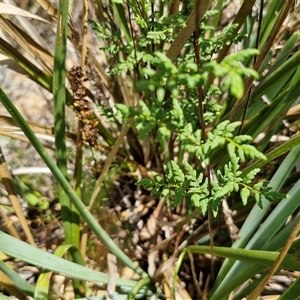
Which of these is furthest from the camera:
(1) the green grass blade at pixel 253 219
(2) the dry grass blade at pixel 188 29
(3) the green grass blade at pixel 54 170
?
(1) the green grass blade at pixel 253 219

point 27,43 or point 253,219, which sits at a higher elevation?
point 27,43

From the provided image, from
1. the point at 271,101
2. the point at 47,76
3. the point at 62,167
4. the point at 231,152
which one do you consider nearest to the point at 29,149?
the point at 47,76

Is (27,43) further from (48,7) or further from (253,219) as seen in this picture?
(253,219)

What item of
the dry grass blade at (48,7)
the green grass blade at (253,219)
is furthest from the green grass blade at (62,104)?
the green grass blade at (253,219)

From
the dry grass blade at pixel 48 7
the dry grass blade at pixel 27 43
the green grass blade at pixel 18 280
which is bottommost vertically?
the green grass blade at pixel 18 280

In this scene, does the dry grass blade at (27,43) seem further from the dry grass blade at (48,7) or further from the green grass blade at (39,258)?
the green grass blade at (39,258)

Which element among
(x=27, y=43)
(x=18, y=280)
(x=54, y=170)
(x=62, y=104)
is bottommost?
(x=18, y=280)

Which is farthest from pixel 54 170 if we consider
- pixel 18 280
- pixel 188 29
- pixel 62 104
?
pixel 188 29

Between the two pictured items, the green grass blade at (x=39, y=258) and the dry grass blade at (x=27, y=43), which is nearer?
the green grass blade at (x=39, y=258)

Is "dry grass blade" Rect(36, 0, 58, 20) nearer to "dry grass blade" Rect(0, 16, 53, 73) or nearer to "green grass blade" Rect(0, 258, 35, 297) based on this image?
"dry grass blade" Rect(0, 16, 53, 73)

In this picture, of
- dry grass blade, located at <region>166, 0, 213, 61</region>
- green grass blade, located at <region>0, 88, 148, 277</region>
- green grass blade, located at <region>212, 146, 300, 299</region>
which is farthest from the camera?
green grass blade, located at <region>212, 146, 300, 299</region>

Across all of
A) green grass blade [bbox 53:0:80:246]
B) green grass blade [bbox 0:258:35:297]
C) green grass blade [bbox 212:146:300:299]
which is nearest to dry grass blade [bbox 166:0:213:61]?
green grass blade [bbox 53:0:80:246]

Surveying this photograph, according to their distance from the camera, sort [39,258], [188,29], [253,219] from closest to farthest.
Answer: [188,29]
[39,258]
[253,219]
